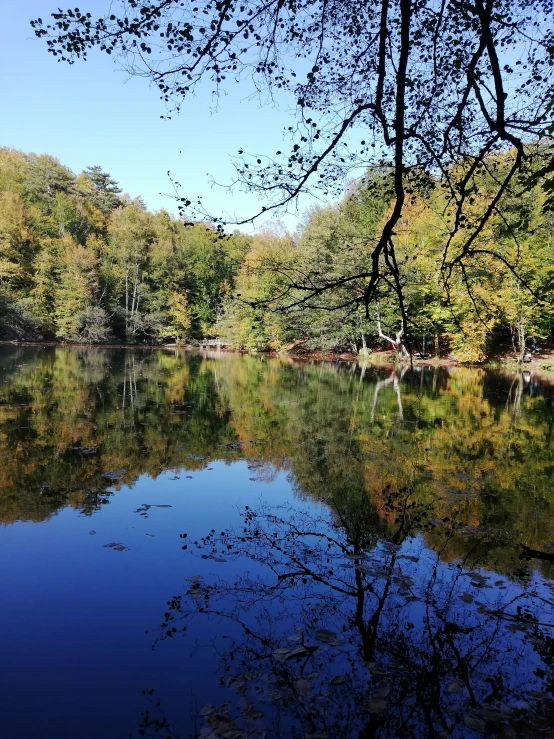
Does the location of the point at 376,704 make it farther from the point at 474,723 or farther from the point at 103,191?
the point at 103,191

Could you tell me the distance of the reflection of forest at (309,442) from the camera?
303 inches

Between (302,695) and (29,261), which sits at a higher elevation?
(29,261)

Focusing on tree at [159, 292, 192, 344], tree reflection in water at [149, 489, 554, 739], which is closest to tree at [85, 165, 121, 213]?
tree at [159, 292, 192, 344]

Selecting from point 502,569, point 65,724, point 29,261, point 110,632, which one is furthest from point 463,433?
point 29,261

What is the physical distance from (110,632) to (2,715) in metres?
1.08

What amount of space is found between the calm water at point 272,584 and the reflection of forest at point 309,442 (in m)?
0.08

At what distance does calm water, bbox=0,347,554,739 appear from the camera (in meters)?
3.47

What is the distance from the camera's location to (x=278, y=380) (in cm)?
2511

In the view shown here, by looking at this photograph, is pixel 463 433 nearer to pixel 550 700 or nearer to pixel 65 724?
pixel 550 700

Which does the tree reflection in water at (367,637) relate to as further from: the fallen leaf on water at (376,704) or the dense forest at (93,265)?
the dense forest at (93,265)

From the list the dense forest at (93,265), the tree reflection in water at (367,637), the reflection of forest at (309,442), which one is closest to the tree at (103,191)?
the dense forest at (93,265)

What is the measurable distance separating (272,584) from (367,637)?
1.28m

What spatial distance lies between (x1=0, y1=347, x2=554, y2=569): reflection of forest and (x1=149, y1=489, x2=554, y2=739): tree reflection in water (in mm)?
1132

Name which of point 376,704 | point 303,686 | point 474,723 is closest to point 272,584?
point 303,686
